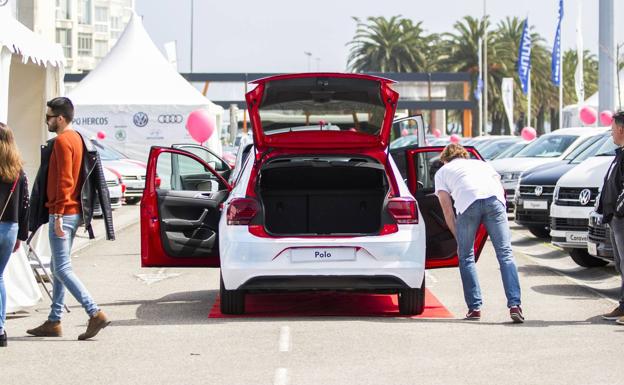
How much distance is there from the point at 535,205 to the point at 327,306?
7931 mm

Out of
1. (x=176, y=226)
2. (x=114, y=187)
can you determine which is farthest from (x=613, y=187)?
(x=114, y=187)

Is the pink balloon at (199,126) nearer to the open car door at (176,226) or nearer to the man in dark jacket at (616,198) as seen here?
the open car door at (176,226)

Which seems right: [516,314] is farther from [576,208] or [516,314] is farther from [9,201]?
[576,208]

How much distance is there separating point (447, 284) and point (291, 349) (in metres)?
5.07

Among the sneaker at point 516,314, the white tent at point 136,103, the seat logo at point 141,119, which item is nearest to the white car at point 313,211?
the sneaker at point 516,314

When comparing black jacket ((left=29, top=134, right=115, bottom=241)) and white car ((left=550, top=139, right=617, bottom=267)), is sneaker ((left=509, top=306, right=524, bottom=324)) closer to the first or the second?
black jacket ((left=29, top=134, right=115, bottom=241))

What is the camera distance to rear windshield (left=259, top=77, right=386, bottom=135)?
37.8 ft

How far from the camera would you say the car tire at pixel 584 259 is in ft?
52.7

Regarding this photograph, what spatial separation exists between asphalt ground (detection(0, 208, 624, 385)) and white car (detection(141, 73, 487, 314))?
1.41 feet

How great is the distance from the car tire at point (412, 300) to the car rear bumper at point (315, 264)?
1.08ft

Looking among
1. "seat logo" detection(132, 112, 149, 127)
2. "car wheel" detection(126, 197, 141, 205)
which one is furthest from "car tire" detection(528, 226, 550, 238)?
"seat logo" detection(132, 112, 149, 127)

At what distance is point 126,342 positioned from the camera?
9.97 m

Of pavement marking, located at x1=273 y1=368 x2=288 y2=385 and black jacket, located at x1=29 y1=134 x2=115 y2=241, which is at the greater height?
black jacket, located at x1=29 y1=134 x2=115 y2=241

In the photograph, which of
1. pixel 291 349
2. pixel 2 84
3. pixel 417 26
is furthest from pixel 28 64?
pixel 417 26
